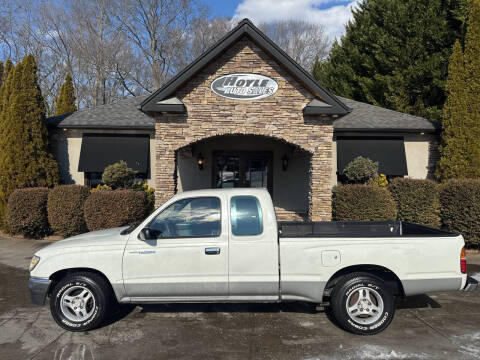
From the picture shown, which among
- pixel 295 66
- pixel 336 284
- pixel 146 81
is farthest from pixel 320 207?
pixel 146 81

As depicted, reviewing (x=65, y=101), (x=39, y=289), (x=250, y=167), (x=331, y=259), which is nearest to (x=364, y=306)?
(x=331, y=259)

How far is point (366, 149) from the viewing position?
1106 centimetres

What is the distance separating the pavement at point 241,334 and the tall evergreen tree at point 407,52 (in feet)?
45.4

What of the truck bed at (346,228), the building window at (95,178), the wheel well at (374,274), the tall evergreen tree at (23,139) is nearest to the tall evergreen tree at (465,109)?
the truck bed at (346,228)

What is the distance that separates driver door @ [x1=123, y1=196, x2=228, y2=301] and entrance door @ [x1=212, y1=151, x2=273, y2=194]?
8761 millimetres

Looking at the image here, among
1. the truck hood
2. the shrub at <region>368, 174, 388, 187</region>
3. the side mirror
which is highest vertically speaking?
the shrub at <region>368, 174, 388, 187</region>

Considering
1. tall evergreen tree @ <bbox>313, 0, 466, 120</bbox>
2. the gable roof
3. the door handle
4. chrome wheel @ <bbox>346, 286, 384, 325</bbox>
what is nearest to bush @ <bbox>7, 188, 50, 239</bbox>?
the gable roof

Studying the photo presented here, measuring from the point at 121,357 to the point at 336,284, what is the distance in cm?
266

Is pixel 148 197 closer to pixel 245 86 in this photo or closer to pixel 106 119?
pixel 106 119

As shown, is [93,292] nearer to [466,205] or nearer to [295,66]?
[295,66]

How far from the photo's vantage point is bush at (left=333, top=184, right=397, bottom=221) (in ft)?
27.8

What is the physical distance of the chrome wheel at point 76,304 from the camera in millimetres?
4043

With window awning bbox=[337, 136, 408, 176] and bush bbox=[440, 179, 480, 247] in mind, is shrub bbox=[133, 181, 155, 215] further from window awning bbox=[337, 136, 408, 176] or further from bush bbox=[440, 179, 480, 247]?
bush bbox=[440, 179, 480, 247]

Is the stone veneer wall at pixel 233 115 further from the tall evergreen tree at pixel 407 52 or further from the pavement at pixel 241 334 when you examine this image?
the tall evergreen tree at pixel 407 52
